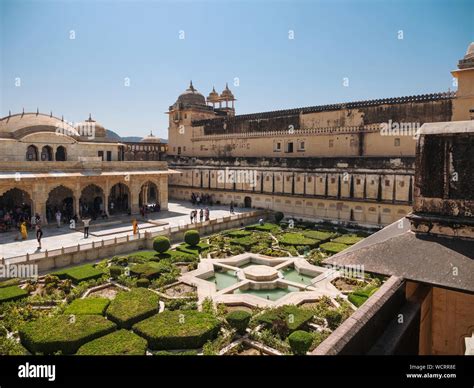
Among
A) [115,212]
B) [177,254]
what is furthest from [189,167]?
[177,254]

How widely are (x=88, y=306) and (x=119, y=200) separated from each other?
Answer: 2043 cm

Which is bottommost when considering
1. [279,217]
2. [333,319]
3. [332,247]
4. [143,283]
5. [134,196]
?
[333,319]

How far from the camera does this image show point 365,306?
215 inches

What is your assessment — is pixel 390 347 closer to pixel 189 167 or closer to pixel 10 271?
pixel 10 271

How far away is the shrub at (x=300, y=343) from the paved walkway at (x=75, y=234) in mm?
14080

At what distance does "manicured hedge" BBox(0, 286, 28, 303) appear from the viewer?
13.5 m

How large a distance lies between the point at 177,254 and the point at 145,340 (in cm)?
944

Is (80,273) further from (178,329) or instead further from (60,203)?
(60,203)

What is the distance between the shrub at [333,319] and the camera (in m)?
12.2

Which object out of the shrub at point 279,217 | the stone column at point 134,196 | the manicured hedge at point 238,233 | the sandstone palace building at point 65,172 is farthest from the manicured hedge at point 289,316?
the stone column at point 134,196

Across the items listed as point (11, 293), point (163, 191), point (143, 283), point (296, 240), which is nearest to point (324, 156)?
point (296, 240)

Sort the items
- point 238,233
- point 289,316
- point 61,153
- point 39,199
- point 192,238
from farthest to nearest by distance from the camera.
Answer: point 61,153
point 238,233
point 39,199
point 192,238
point 289,316

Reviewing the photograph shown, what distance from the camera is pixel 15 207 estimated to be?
2711 cm

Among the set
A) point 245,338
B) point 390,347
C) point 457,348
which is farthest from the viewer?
point 245,338
